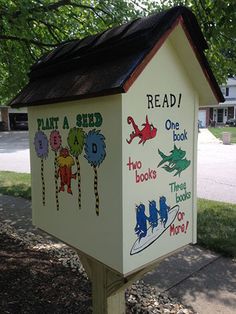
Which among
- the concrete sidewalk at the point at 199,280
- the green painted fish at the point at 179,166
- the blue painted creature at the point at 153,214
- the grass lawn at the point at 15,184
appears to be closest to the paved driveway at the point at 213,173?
the grass lawn at the point at 15,184

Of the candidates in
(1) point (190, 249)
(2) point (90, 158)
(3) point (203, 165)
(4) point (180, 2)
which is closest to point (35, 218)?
(2) point (90, 158)

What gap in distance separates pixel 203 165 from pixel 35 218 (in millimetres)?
10934

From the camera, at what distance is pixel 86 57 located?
1967 millimetres

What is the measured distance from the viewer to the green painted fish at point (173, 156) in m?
1.91

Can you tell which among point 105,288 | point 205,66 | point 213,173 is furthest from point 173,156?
point 213,173

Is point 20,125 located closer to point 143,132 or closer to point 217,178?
point 217,178

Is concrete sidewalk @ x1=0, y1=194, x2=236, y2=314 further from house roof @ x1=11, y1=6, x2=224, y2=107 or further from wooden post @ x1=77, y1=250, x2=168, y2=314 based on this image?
house roof @ x1=11, y1=6, x2=224, y2=107

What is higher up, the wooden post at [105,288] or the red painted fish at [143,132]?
the red painted fish at [143,132]

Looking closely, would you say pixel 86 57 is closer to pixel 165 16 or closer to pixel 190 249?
pixel 165 16

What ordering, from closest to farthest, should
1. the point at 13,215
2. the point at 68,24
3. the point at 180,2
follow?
the point at 180,2 → the point at 68,24 → the point at 13,215

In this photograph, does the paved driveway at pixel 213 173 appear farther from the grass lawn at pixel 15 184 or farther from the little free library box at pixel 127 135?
the little free library box at pixel 127 135

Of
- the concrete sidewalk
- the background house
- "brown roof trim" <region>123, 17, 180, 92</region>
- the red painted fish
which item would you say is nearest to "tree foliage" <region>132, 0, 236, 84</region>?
"brown roof trim" <region>123, 17, 180, 92</region>

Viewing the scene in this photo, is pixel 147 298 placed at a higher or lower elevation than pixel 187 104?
lower

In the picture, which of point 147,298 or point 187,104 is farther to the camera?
point 147,298
